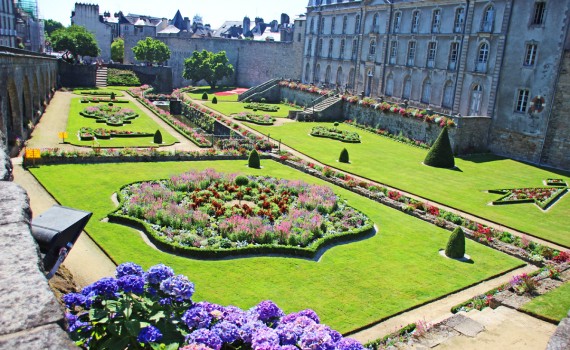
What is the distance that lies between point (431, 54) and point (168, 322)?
1605 inches

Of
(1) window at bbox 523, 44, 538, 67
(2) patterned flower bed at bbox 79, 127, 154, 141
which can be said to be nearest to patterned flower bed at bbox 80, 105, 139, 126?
(2) patterned flower bed at bbox 79, 127, 154, 141

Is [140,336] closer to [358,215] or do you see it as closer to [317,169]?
[358,215]

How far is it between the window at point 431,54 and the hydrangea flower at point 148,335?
40659 mm

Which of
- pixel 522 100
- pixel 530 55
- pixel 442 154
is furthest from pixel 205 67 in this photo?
pixel 442 154

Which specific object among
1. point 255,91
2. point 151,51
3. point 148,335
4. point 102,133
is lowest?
point 102,133

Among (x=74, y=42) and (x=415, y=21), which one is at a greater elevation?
(x=415, y=21)

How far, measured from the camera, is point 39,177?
2138cm

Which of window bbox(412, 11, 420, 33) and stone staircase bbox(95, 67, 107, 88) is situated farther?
stone staircase bbox(95, 67, 107, 88)

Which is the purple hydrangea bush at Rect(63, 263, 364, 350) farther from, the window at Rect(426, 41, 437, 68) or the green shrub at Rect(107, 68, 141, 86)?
the green shrub at Rect(107, 68, 141, 86)

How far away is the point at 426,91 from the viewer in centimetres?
4228

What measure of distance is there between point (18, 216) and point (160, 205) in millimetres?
14485

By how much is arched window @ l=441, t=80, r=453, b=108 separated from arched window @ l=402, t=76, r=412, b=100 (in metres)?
4.40

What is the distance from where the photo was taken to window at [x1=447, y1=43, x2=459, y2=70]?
128 feet

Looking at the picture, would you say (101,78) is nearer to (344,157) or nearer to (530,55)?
(344,157)
